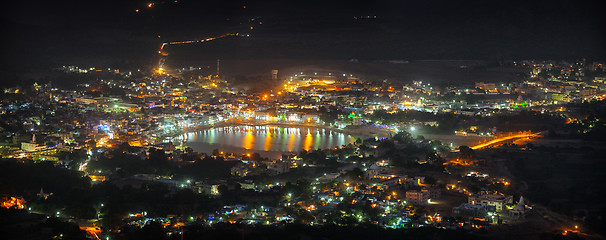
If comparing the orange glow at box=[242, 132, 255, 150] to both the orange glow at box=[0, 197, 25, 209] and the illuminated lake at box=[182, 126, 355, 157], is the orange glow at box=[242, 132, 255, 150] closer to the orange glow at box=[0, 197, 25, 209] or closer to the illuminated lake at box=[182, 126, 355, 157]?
the illuminated lake at box=[182, 126, 355, 157]

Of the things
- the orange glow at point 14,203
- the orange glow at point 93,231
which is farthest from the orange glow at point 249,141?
the orange glow at point 93,231

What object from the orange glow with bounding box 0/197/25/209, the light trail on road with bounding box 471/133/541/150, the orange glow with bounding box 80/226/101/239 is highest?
the light trail on road with bounding box 471/133/541/150

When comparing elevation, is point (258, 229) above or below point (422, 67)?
below

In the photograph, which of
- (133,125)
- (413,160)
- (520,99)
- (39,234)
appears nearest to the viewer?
(39,234)

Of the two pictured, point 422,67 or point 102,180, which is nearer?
point 102,180

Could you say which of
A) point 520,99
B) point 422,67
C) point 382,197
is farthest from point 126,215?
point 422,67

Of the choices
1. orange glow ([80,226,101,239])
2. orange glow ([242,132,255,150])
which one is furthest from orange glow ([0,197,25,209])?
orange glow ([242,132,255,150])

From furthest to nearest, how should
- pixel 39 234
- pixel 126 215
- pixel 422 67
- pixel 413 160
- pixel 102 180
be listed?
1. pixel 422 67
2. pixel 413 160
3. pixel 102 180
4. pixel 126 215
5. pixel 39 234

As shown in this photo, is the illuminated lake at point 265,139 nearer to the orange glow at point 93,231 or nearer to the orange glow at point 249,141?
the orange glow at point 249,141

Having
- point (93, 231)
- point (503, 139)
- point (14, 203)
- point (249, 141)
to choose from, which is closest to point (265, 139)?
point (249, 141)

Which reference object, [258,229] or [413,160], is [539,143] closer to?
[413,160]
